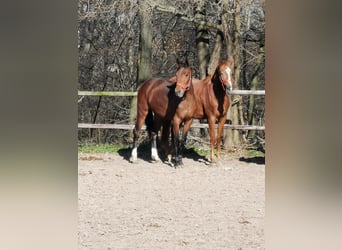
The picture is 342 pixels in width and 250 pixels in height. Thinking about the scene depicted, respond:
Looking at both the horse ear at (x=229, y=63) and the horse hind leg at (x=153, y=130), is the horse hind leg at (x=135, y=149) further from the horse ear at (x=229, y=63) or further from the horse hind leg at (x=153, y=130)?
the horse ear at (x=229, y=63)

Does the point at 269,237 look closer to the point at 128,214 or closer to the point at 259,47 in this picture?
the point at 128,214

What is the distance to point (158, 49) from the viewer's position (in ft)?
8.91

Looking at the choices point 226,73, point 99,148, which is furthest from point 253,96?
point 99,148

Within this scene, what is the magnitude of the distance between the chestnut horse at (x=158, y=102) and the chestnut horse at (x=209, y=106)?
0.04 m

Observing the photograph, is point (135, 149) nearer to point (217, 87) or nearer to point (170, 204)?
point (170, 204)

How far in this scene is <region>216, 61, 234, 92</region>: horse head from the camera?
2639 millimetres

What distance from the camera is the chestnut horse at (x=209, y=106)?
2660 mm

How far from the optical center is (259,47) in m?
2.50

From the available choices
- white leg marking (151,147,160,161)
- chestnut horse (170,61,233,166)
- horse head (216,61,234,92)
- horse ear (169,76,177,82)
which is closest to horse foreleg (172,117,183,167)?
chestnut horse (170,61,233,166)
